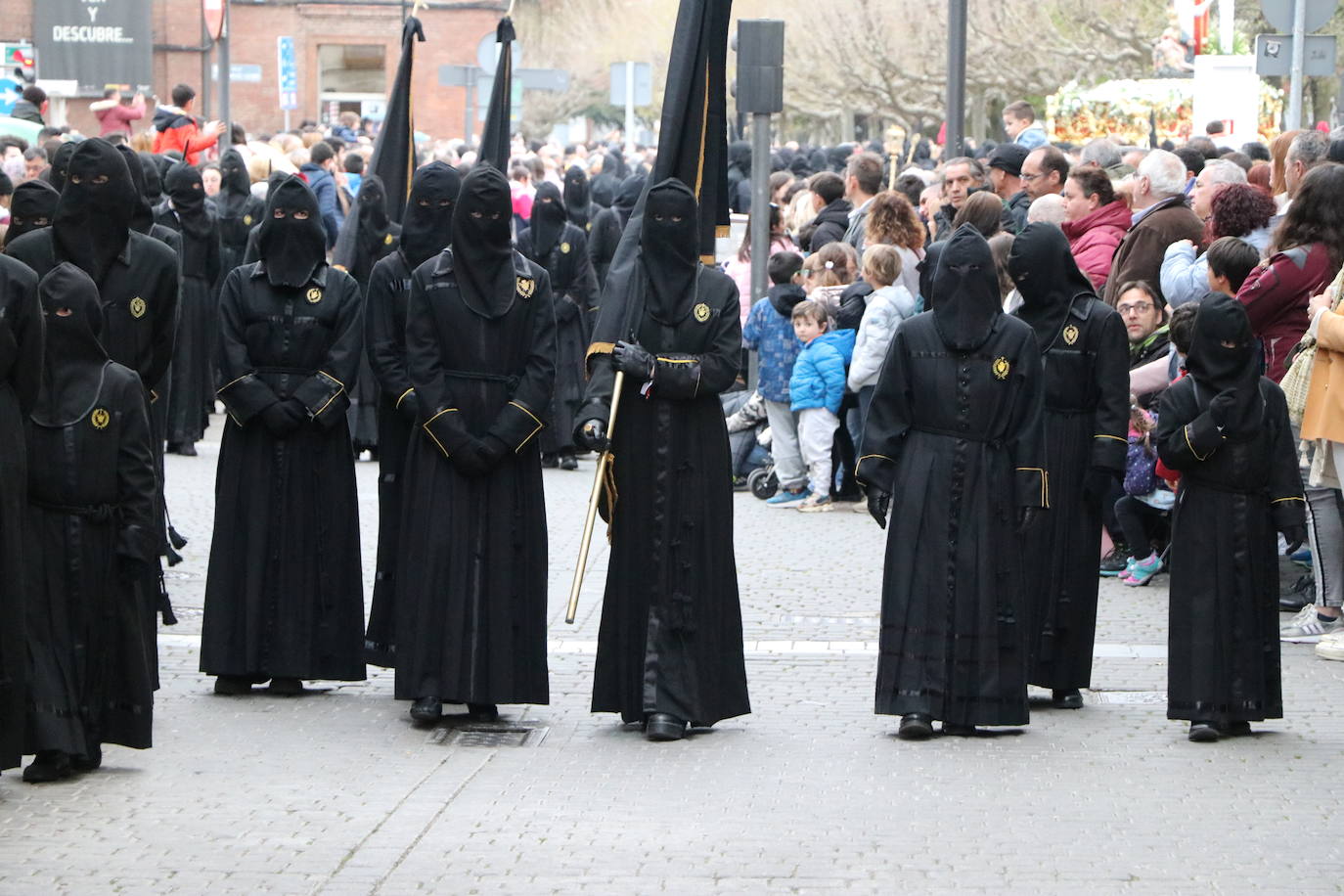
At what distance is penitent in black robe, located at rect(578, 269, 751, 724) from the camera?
8555 mm

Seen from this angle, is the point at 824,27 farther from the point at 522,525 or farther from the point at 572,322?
the point at 522,525

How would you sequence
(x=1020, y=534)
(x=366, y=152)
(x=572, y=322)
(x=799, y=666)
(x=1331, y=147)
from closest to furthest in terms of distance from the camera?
1. (x=1020, y=534)
2. (x=799, y=666)
3. (x=1331, y=147)
4. (x=572, y=322)
5. (x=366, y=152)

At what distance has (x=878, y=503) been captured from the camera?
8617 mm

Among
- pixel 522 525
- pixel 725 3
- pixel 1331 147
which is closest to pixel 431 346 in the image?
pixel 522 525

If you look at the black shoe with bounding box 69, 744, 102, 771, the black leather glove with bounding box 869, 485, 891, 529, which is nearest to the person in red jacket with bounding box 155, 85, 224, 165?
the black leather glove with bounding box 869, 485, 891, 529

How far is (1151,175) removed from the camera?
12633 mm

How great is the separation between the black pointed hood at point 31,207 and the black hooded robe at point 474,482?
1750mm

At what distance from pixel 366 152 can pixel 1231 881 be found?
915 inches

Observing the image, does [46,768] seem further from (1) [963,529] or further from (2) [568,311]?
(2) [568,311]

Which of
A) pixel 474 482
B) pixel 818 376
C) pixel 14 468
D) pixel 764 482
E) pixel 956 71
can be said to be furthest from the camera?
pixel 956 71

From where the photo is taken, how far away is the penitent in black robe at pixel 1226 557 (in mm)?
8539

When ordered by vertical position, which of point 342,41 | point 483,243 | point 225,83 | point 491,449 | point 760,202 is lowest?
point 491,449

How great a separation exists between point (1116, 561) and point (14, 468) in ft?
24.2

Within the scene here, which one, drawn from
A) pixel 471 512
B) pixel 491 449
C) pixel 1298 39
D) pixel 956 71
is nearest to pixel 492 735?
pixel 471 512
